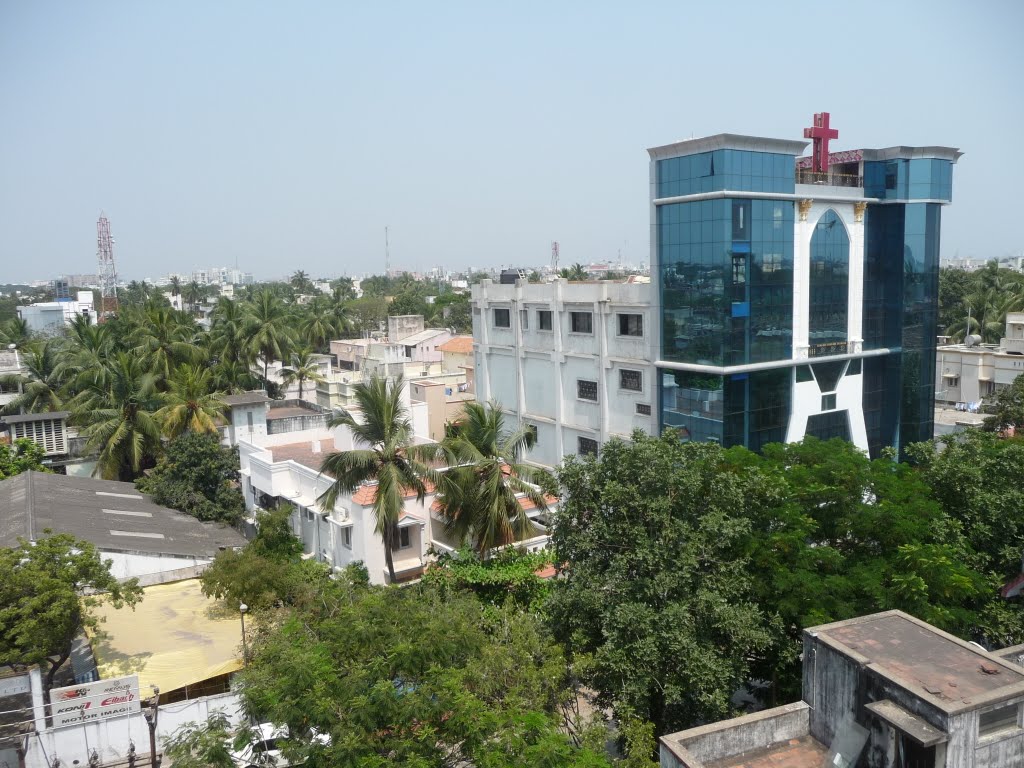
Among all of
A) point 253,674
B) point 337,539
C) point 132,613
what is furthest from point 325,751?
point 337,539

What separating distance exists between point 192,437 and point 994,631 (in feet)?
87.1

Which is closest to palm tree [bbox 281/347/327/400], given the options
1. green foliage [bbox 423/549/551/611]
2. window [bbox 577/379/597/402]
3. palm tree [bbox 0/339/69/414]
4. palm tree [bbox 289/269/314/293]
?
palm tree [bbox 0/339/69/414]

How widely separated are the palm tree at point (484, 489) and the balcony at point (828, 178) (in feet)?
49.5

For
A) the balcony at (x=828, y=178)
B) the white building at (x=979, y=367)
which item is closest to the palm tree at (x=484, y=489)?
the balcony at (x=828, y=178)

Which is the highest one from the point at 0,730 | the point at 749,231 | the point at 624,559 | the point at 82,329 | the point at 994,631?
the point at 749,231

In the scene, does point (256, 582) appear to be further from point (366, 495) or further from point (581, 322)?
point (581, 322)

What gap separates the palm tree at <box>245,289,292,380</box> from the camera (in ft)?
157

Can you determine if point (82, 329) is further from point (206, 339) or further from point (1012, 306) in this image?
point (1012, 306)

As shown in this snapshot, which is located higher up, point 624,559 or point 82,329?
point 82,329

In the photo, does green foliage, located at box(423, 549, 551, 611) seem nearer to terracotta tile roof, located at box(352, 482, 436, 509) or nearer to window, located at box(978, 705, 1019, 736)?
terracotta tile roof, located at box(352, 482, 436, 509)

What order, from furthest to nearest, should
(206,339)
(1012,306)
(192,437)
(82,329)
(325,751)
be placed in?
(1012,306) → (206,339) → (82,329) → (192,437) → (325,751)

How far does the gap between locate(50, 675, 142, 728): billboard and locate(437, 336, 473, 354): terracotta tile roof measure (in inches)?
1587

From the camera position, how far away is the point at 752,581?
15.4 m

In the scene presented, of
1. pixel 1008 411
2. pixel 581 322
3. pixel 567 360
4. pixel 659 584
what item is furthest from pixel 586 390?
pixel 1008 411
